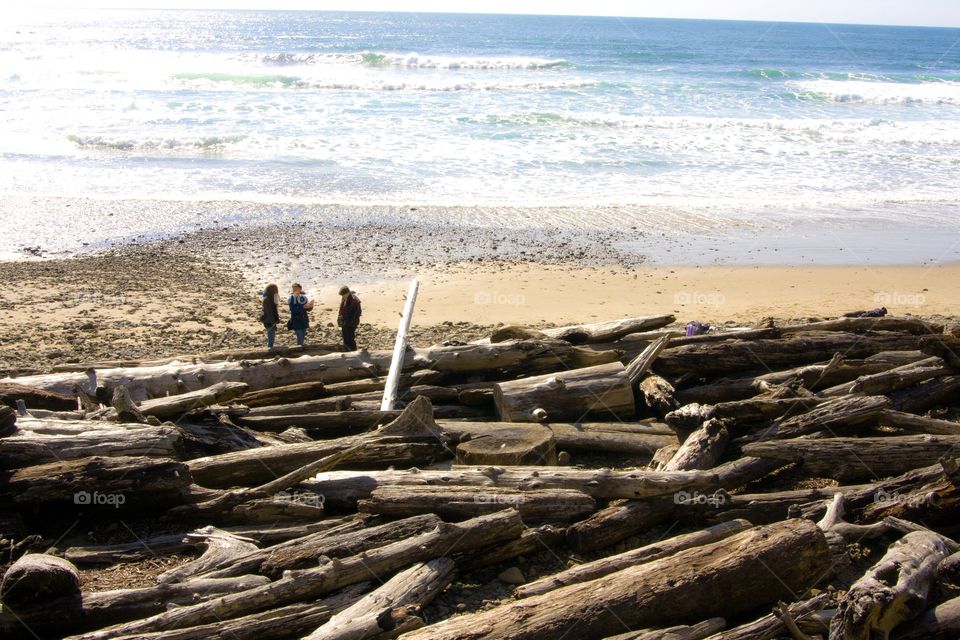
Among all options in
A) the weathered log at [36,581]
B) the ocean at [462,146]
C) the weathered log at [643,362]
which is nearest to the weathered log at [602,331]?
the weathered log at [643,362]

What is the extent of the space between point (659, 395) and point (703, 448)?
1.30 meters

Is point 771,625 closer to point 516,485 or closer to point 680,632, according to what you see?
point 680,632

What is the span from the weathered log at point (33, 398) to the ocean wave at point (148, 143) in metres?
23.2

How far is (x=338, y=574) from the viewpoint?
221 inches

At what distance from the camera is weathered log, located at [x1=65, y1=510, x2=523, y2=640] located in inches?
204

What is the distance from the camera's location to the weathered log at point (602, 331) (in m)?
9.76

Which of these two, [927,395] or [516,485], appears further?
[927,395]

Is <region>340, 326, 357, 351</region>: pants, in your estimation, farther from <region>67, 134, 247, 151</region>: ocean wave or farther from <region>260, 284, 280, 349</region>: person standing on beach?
<region>67, 134, 247, 151</region>: ocean wave

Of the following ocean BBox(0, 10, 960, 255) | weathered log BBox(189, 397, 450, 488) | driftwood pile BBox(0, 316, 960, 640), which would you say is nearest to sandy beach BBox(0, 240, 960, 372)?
ocean BBox(0, 10, 960, 255)

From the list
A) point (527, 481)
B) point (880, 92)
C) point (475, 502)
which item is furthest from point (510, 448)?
point (880, 92)

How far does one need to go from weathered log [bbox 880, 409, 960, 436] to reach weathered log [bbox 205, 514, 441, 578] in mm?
4445

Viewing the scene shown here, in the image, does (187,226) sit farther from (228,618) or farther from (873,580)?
(873,580)

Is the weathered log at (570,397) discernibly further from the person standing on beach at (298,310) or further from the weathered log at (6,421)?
the person standing on beach at (298,310)

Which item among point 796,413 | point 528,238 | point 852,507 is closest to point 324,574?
point 852,507
